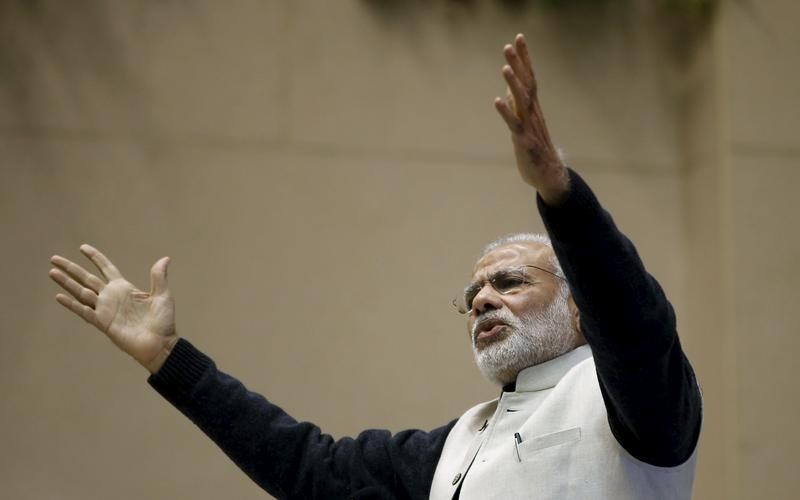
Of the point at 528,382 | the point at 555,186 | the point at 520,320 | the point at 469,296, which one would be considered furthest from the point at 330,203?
the point at 555,186

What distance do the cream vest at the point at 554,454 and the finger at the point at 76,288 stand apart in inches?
36.0

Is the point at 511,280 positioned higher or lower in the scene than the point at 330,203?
lower

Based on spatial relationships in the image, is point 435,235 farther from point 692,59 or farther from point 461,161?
point 692,59

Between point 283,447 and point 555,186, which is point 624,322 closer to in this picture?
point 555,186

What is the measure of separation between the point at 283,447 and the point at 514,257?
2.40 feet

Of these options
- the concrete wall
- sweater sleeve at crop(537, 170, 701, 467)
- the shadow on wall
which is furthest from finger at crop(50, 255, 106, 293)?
the shadow on wall

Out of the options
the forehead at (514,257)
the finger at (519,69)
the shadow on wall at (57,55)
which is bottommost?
the forehead at (514,257)

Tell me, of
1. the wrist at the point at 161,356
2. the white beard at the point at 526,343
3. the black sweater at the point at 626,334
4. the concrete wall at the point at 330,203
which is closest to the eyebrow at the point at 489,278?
the white beard at the point at 526,343

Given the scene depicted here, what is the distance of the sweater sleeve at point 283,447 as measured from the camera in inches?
108

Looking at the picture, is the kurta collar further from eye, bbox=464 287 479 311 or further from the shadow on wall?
the shadow on wall

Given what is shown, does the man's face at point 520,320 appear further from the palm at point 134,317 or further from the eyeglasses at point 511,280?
the palm at point 134,317

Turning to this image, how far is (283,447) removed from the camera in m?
2.82

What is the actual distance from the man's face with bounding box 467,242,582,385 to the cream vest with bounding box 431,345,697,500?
46 mm

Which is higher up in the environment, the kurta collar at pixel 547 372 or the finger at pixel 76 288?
the finger at pixel 76 288
